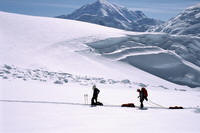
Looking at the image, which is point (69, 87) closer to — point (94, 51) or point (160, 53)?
point (94, 51)

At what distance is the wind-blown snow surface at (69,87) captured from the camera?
8552 millimetres

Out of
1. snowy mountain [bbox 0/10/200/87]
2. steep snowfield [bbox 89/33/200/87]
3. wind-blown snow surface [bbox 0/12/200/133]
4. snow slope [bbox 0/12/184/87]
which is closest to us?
wind-blown snow surface [bbox 0/12/200/133]

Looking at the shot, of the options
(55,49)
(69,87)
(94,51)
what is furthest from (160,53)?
(69,87)

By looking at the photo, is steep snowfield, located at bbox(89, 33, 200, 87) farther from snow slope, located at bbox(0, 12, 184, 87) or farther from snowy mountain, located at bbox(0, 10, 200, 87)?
snow slope, located at bbox(0, 12, 184, 87)

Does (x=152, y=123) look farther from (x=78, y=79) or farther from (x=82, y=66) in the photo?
(x=82, y=66)

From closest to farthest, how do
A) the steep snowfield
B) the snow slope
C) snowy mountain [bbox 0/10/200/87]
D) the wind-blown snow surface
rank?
the wind-blown snow surface < the snow slope < snowy mountain [bbox 0/10/200/87] < the steep snowfield

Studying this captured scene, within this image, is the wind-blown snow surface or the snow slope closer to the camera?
the wind-blown snow surface

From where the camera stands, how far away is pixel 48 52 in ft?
108

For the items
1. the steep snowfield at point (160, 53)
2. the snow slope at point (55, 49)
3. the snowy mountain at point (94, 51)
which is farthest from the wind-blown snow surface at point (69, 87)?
the steep snowfield at point (160, 53)

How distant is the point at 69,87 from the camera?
67.6 feet

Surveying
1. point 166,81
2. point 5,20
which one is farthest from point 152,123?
point 5,20

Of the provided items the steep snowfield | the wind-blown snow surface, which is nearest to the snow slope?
the wind-blown snow surface

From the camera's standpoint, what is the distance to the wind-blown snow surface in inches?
337

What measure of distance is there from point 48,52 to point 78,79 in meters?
9.91
